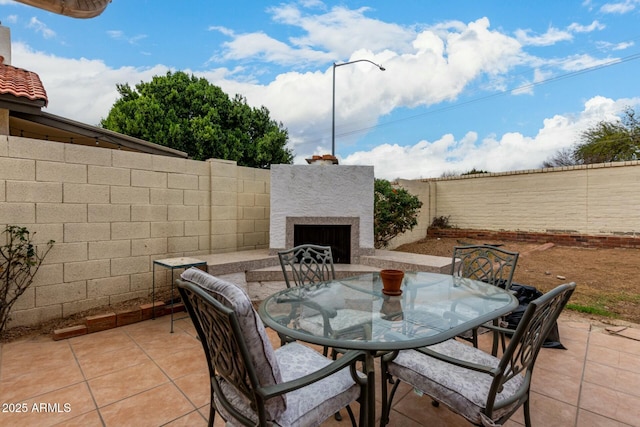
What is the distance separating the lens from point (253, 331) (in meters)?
1.13

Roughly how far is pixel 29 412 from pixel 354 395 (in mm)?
2018

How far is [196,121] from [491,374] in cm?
1251

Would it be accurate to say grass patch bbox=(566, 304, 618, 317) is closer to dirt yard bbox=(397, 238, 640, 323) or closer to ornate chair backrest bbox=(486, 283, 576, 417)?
dirt yard bbox=(397, 238, 640, 323)

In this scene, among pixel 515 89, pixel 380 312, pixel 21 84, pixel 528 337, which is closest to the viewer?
pixel 528 337

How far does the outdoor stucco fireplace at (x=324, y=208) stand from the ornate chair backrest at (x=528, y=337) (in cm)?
311

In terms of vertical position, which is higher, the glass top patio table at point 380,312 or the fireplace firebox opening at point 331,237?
the fireplace firebox opening at point 331,237

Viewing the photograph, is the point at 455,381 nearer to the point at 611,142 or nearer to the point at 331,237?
the point at 331,237

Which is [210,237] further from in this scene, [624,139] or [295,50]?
[624,139]

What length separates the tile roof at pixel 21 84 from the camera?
338 cm

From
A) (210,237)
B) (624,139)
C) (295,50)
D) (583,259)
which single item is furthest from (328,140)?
(624,139)

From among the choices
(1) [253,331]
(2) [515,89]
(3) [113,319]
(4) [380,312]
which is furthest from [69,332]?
(2) [515,89]

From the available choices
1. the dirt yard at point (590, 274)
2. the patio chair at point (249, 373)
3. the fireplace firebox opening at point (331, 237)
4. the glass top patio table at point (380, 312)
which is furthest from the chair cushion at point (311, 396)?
the dirt yard at point (590, 274)

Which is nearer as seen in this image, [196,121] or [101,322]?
[101,322]

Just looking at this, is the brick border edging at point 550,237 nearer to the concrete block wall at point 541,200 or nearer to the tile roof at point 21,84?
the concrete block wall at point 541,200
